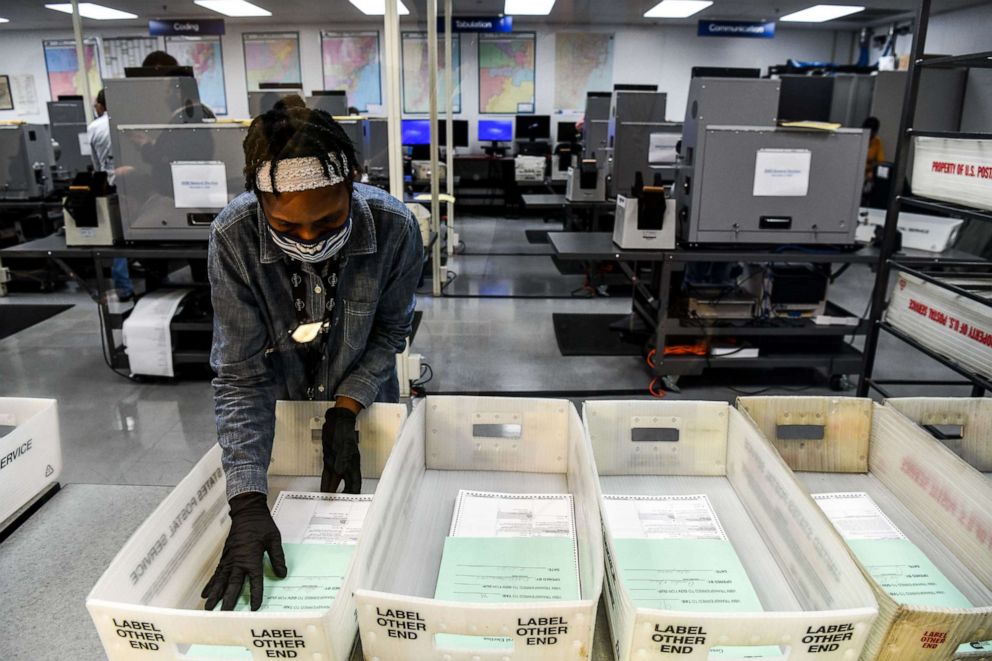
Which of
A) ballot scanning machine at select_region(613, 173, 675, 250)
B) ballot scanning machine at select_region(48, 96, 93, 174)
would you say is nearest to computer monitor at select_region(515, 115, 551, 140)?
ballot scanning machine at select_region(48, 96, 93, 174)

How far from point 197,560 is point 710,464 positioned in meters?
0.81

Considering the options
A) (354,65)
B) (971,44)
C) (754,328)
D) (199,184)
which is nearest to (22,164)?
(199,184)

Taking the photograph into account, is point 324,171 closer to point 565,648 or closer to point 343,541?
point 343,541

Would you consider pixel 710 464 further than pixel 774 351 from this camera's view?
No

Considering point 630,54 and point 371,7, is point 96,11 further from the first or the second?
point 630,54

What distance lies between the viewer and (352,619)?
72cm

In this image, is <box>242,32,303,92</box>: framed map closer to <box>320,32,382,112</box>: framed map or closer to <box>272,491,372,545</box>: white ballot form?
<box>320,32,382,112</box>: framed map

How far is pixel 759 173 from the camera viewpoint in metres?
2.82

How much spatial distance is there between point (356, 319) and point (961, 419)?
1102 millimetres

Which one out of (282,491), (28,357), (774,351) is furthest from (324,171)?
(28,357)

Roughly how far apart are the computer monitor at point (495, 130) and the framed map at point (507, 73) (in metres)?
0.44

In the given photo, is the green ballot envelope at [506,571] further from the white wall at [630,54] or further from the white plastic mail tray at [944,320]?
the white wall at [630,54]

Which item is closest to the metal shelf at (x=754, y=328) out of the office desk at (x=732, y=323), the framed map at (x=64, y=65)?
the office desk at (x=732, y=323)

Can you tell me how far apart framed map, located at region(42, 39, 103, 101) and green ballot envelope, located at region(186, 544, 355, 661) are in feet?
33.7
